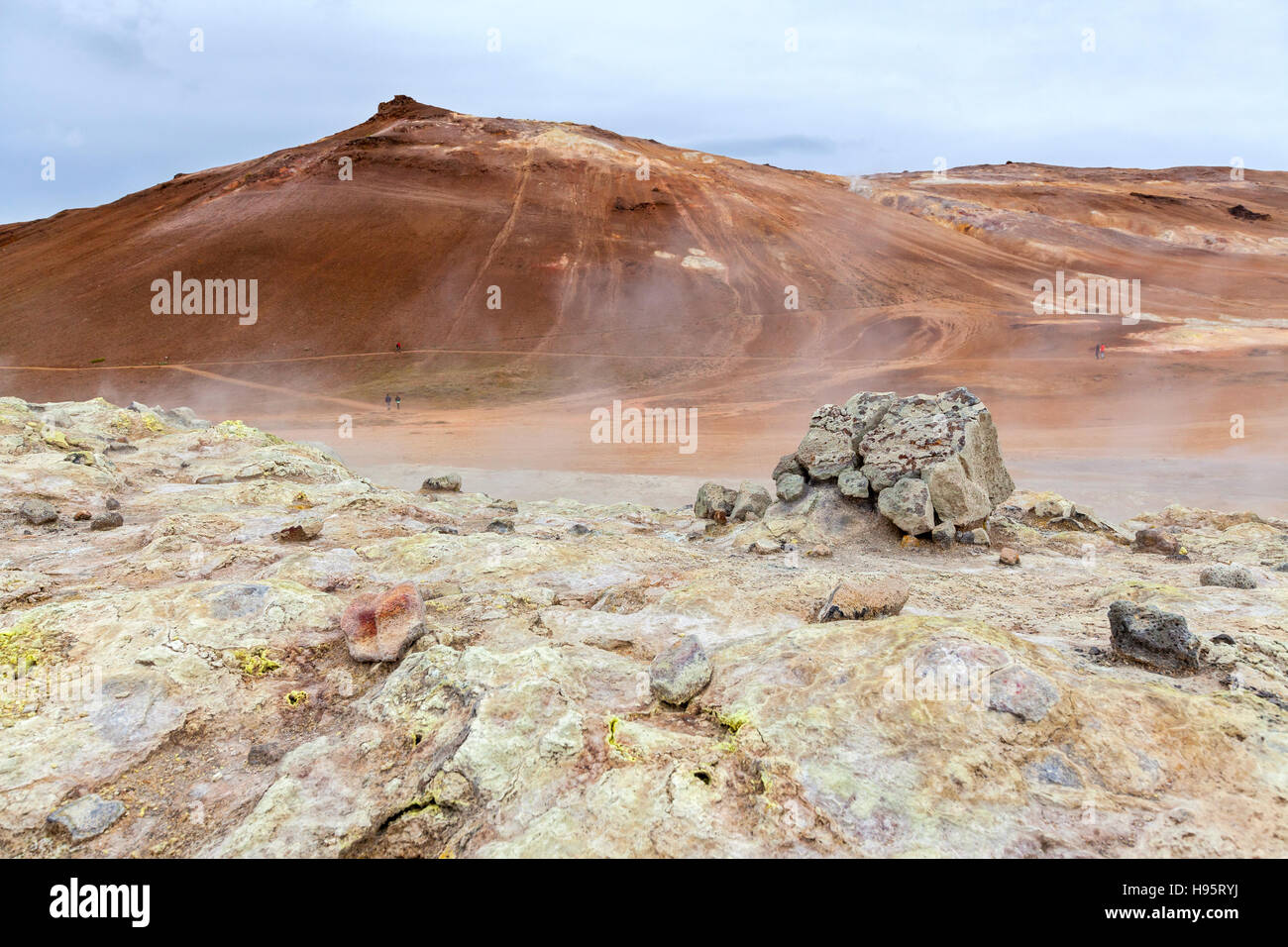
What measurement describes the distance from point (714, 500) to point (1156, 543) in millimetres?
3792

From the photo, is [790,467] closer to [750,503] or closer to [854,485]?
[750,503]

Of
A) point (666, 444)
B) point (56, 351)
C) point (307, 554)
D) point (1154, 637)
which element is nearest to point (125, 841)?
point (307, 554)

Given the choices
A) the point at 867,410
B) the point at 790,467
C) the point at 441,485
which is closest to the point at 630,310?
the point at 441,485

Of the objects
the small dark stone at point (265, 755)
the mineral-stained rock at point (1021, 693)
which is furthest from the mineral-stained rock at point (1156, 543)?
the small dark stone at point (265, 755)

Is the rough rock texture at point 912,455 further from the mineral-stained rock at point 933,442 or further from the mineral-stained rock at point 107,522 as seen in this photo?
the mineral-stained rock at point 107,522

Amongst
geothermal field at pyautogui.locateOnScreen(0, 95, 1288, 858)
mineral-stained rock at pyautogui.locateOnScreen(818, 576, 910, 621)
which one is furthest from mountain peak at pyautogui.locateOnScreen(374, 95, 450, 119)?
mineral-stained rock at pyautogui.locateOnScreen(818, 576, 910, 621)

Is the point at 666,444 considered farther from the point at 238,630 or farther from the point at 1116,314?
the point at 1116,314

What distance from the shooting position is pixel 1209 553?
5.86m

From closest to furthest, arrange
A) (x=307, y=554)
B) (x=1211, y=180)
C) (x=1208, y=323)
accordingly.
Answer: (x=307, y=554), (x=1208, y=323), (x=1211, y=180)

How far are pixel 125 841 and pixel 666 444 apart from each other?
14.8 m

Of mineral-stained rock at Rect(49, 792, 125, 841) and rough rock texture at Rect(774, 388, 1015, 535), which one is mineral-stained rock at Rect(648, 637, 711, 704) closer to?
mineral-stained rock at Rect(49, 792, 125, 841)

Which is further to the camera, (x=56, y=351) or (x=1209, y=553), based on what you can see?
(x=56, y=351)

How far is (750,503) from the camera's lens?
7.26m

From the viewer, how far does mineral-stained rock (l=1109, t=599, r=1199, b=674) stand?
286 centimetres
